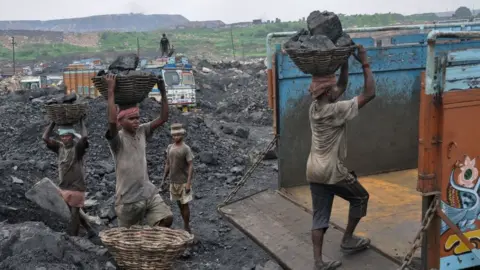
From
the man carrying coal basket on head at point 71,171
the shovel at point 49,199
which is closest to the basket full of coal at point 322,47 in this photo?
the man carrying coal basket on head at point 71,171

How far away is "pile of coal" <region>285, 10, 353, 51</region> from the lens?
4422 millimetres

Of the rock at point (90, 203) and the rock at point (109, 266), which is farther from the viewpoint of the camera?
the rock at point (90, 203)

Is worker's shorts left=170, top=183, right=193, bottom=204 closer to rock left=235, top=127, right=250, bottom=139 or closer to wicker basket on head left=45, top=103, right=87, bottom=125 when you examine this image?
wicker basket on head left=45, top=103, right=87, bottom=125

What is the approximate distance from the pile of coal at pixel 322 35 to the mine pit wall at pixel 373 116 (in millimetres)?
1894

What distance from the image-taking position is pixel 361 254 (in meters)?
4.95

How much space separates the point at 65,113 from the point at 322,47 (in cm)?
306

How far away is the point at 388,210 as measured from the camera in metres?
6.08

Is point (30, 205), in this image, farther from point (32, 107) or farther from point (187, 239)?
point (32, 107)

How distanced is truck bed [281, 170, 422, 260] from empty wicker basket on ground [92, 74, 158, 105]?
2579mm

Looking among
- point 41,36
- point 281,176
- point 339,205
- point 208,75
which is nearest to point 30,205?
point 281,176

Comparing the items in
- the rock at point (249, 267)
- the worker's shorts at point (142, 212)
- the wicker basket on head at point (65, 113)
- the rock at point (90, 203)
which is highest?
the wicker basket on head at point (65, 113)

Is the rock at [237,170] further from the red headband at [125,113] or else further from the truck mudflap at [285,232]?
the red headband at [125,113]

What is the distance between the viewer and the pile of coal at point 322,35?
4.42 meters

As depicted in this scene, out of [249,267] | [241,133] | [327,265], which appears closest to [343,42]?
[327,265]
